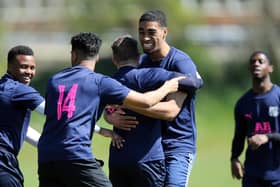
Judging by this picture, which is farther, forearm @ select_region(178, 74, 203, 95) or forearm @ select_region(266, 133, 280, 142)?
forearm @ select_region(266, 133, 280, 142)

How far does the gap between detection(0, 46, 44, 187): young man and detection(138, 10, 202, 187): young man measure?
1002mm

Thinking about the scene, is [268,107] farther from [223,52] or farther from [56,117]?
[223,52]

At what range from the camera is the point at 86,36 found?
26.5 feet

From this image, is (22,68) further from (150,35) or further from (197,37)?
(197,37)

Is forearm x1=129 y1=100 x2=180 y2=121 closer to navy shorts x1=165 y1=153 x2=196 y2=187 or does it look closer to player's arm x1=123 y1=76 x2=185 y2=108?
player's arm x1=123 y1=76 x2=185 y2=108

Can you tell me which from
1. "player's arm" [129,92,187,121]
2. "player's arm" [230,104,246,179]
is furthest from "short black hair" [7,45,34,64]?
"player's arm" [230,104,246,179]

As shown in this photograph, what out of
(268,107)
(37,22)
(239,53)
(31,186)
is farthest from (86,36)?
(37,22)

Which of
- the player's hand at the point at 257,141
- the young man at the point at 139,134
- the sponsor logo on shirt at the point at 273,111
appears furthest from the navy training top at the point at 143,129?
the sponsor logo on shirt at the point at 273,111

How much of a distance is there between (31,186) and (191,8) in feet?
90.9

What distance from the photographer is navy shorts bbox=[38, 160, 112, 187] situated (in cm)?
790

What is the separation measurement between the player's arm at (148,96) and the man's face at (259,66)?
302cm

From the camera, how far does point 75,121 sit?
7.91 m

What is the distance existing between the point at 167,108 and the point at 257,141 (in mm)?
2506

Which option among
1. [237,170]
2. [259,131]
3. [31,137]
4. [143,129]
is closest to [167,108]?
[143,129]
